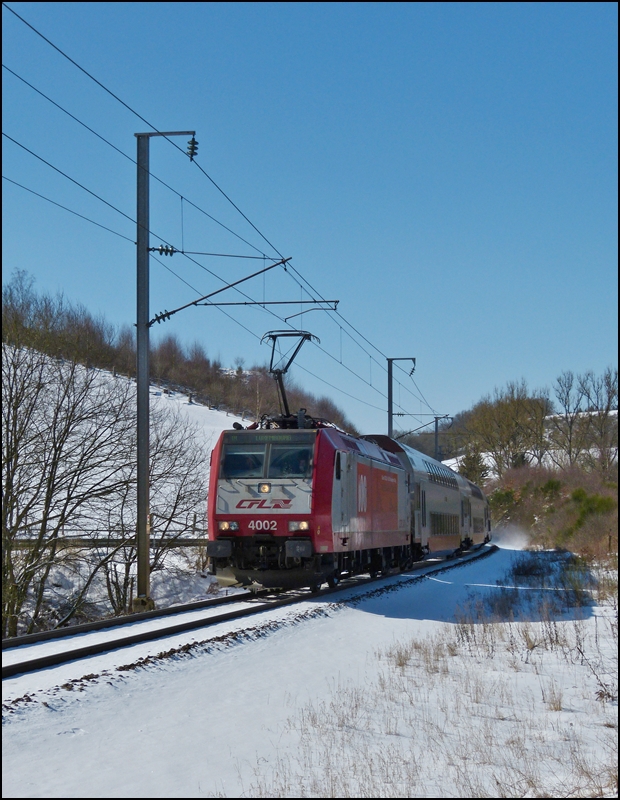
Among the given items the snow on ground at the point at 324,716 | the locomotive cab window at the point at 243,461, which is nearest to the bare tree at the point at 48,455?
the locomotive cab window at the point at 243,461

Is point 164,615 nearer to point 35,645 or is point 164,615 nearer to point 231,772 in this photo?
point 35,645

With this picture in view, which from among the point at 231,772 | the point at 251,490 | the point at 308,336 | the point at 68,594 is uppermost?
the point at 308,336

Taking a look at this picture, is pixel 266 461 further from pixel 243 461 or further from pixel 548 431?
pixel 548 431

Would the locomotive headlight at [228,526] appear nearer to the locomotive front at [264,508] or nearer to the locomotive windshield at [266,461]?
the locomotive front at [264,508]

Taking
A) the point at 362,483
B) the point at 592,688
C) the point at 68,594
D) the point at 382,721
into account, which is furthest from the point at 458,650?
the point at 68,594

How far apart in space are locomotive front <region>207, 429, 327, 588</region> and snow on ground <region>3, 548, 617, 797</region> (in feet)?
11.0

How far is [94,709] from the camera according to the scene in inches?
320

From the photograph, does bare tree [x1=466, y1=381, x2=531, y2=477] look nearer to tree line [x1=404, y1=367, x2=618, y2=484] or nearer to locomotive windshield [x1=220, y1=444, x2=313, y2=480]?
tree line [x1=404, y1=367, x2=618, y2=484]

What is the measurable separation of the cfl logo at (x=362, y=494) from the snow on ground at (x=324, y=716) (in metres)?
5.93

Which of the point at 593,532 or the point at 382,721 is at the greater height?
the point at 593,532

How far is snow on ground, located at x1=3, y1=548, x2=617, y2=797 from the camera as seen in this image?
6191mm

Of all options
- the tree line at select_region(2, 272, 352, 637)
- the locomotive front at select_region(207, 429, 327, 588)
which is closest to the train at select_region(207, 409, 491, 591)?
the locomotive front at select_region(207, 429, 327, 588)

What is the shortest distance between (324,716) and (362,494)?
11.8 meters

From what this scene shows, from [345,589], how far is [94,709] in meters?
12.4
